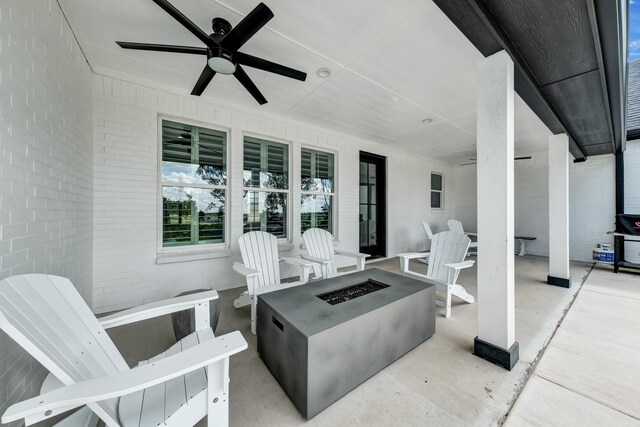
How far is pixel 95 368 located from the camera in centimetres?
112

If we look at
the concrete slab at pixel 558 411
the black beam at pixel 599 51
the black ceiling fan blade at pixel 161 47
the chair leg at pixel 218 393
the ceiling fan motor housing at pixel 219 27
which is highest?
the ceiling fan motor housing at pixel 219 27

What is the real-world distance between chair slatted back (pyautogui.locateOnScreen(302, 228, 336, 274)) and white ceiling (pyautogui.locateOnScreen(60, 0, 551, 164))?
2.01 meters

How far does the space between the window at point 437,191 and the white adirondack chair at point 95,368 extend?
24.9 ft

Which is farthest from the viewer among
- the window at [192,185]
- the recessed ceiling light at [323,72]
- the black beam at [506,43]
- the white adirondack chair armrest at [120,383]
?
the window at [192,185]

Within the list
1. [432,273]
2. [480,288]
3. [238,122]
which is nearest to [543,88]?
[480,288]

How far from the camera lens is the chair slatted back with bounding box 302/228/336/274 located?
3424mm

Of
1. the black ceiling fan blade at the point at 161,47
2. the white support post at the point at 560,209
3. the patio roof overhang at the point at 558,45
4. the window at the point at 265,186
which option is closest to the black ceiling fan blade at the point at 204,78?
the black ceiling fan blade at the point at 161,47

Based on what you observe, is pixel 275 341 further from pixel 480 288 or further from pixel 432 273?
pixel 432 273

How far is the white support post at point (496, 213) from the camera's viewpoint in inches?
72.0

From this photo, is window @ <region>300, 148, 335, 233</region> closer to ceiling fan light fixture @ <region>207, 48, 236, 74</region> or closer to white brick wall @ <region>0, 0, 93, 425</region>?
ceiling fan light fixture @ <region>207, 48, 236, 74</region>

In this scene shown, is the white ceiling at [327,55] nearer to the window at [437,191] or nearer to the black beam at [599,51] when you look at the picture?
the black beam at [599,51]

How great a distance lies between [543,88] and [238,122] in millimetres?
3817

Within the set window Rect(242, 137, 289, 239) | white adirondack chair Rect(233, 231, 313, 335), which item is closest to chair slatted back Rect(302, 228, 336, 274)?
white adirondack chair Rect(233, 231, 313, 335)

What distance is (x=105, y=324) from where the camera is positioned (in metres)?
1.26
